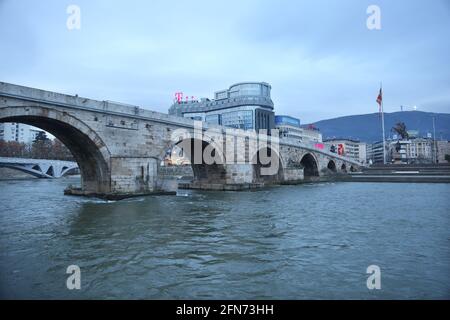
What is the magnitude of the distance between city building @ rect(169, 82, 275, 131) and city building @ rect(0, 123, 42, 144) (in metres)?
54.5

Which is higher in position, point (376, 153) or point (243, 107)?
point (243, 107)

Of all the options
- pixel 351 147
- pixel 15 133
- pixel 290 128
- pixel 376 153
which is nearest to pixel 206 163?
pixel 290 128

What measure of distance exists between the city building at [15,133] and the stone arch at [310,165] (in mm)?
83444

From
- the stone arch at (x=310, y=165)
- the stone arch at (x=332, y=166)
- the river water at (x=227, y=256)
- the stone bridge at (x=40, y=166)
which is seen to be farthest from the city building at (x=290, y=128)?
the river water at (x=227, y=256)

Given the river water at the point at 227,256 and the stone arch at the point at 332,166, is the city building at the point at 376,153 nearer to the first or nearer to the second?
the stone arch at the point at 332,166

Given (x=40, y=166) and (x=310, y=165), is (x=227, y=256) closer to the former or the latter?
(x=310, y=165)

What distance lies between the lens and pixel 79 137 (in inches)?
577

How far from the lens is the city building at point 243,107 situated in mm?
78938

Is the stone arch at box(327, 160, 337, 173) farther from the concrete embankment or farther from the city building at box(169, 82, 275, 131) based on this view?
the city building at box(169, 82, 275, 131)

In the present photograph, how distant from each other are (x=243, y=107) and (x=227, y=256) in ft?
253

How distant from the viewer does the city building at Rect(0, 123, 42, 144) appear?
89.0 m
